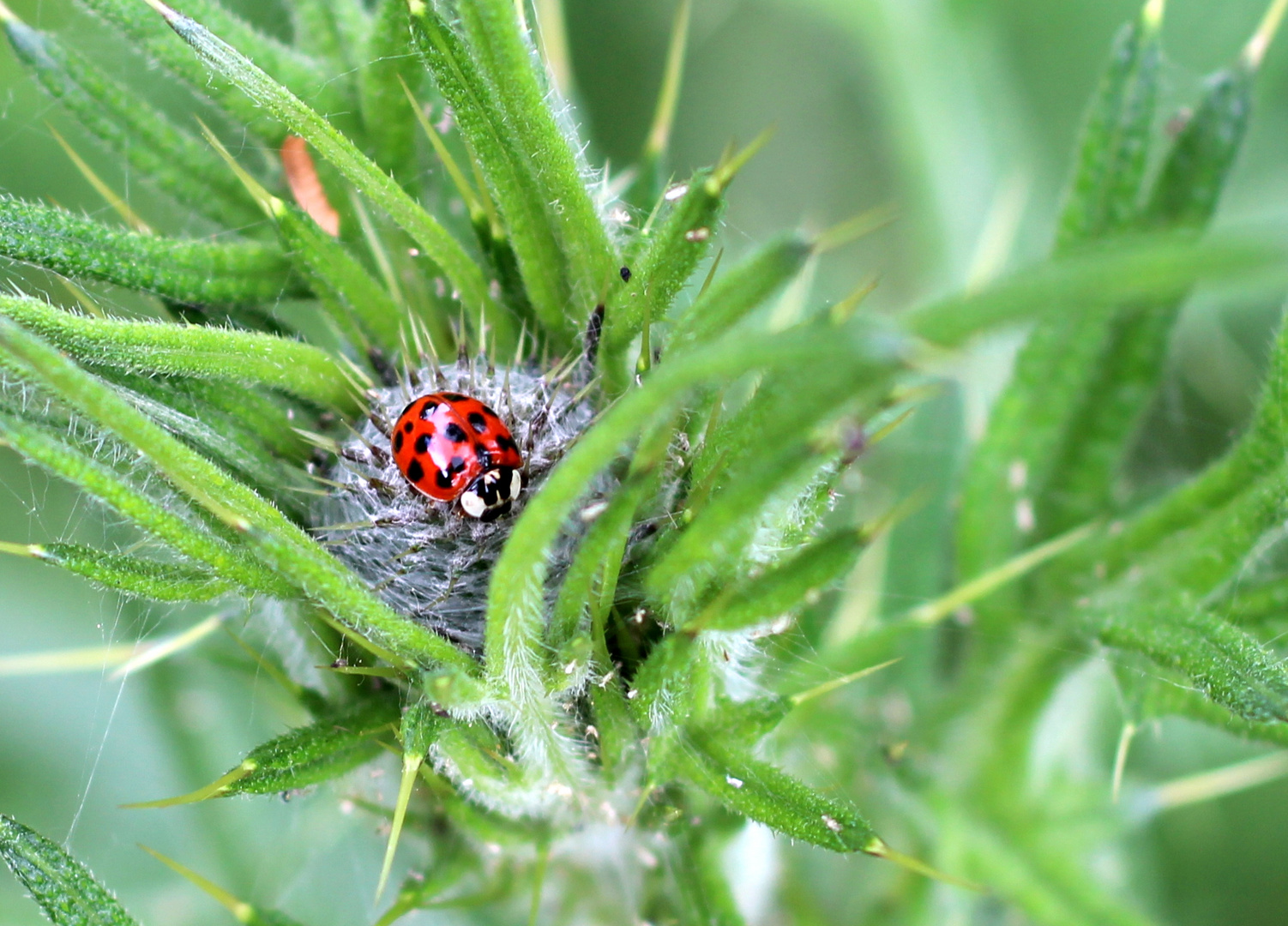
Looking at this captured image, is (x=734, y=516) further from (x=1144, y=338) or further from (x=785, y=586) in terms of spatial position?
(x=1144, y=338)

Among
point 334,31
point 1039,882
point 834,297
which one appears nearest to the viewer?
point 334,31

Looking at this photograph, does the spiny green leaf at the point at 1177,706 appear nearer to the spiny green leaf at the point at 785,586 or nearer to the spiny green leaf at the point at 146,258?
the spiny green leaf at the point at 785,586

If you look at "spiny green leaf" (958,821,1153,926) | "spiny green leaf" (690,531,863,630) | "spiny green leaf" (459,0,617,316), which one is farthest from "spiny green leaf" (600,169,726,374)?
"spiny green leaf" (958,821,1153,926)

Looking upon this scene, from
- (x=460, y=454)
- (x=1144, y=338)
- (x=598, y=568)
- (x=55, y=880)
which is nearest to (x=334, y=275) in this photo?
(x=460, y=454)

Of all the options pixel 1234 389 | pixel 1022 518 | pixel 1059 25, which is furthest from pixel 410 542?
pixel 1059 25

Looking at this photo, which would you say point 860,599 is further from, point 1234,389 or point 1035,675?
point 1234,389

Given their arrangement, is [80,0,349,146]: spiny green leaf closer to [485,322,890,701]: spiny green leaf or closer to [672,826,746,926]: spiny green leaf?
[485,322,890,701]: spiny green leaf
